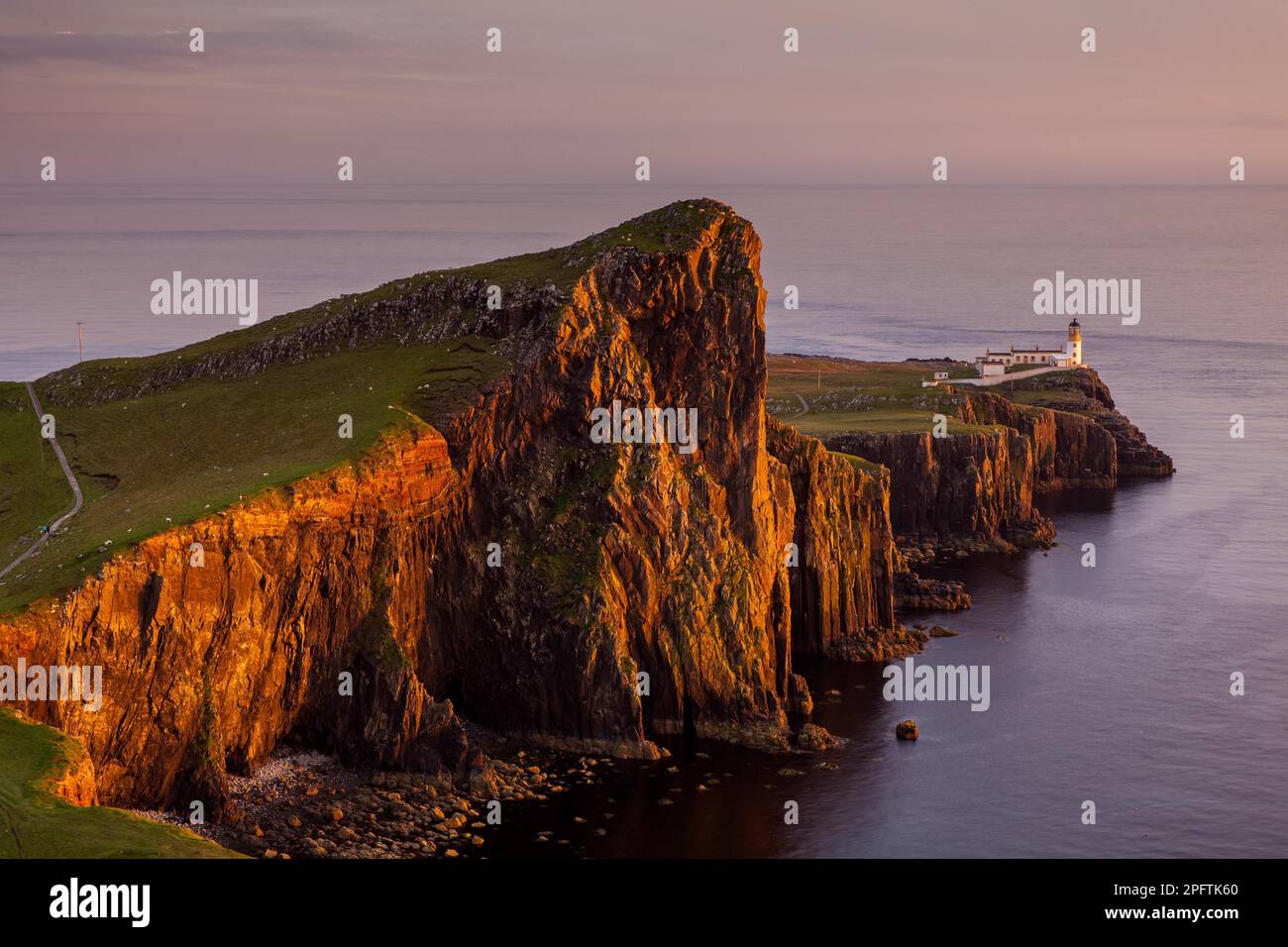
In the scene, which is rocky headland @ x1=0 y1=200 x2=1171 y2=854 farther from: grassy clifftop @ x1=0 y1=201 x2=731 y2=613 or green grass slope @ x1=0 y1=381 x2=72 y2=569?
green grass slope @ x1=0 y1=381 x2=72 y2=569

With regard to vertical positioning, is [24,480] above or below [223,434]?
below

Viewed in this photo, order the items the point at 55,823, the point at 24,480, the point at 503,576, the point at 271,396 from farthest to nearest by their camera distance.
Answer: the point at 271,396
the point at 24,480
the point at 503,576
the point at 55,823

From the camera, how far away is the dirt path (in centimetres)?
8819

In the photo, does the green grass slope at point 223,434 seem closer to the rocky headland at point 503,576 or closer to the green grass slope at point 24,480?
the green grass slope at point 24,480

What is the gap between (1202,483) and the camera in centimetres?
19825

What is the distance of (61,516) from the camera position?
9831 centimetres

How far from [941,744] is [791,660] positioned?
767 inches

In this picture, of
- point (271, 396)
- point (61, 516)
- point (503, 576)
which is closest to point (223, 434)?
point (271, 396)

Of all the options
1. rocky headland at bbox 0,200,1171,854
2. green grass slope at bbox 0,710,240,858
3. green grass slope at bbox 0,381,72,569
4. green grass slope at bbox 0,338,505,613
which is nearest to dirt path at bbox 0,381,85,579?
green grass slope at bbox 0,381,72,569

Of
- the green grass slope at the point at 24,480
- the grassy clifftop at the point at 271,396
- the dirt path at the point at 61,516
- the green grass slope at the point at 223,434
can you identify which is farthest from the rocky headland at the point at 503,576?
the dirt path at the point at 61,516

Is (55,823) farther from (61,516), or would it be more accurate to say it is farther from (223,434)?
(223,434)

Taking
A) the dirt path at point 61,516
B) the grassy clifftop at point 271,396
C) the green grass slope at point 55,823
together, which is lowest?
the green grass slope at point 55,823

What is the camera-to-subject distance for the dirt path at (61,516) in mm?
88188
